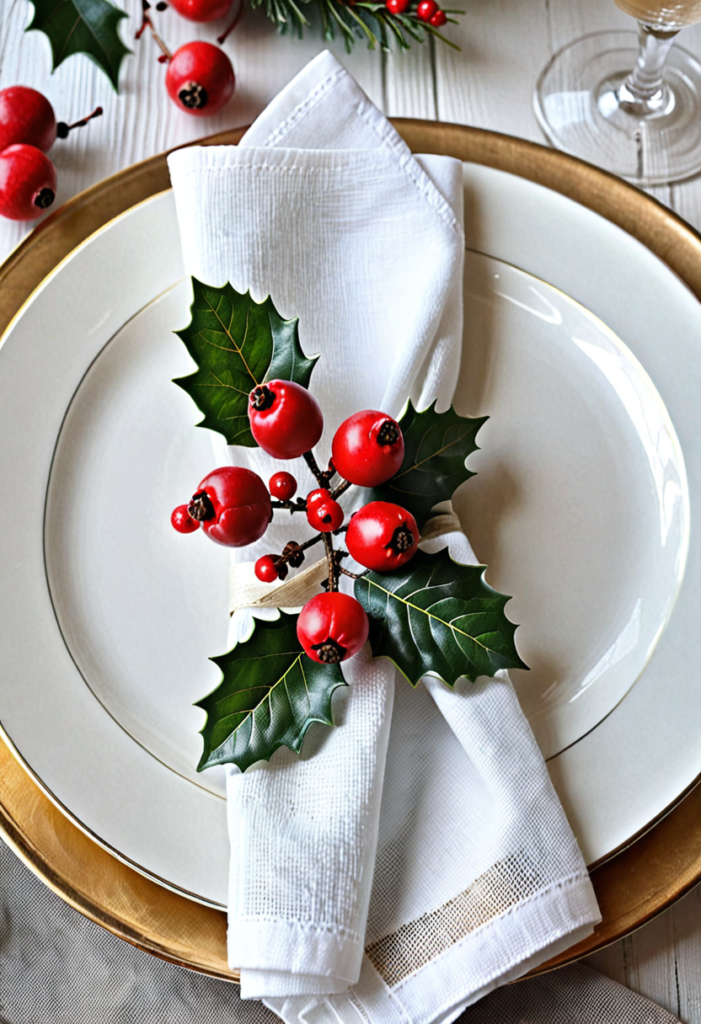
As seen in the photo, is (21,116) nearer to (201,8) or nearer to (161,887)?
(201,8)

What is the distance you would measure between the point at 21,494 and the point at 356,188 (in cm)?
40

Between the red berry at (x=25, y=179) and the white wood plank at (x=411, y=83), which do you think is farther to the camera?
the white wood plank at (x=411, y=83)

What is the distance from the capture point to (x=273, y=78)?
99cm

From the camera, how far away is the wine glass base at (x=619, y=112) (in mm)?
976

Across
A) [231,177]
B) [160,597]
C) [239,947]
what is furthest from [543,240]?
[239,947]

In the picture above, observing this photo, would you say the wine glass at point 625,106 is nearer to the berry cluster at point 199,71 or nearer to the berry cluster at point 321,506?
the berry cluster at point 199,71

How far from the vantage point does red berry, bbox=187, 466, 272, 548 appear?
0.61 metres

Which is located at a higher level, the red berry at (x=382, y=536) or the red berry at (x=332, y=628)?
the red berry at (x=382, y=536)

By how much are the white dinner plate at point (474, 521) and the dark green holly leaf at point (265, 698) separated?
76 millimetres

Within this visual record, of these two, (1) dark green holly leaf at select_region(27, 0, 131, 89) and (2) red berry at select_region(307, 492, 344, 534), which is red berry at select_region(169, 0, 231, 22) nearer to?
(1) dark green holly leaf at select_region(27, 0, 131, 89)

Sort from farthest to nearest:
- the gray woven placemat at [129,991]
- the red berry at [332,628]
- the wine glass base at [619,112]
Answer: the wine glass base at [619,112] < the gray woven placemat at [129,991] < the red berry at [332,628]

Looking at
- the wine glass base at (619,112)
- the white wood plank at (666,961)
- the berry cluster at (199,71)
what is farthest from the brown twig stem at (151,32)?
the white wood plank at (666,961)

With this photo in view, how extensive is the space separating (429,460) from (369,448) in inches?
3.4

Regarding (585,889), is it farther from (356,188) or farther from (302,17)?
(302,17)
